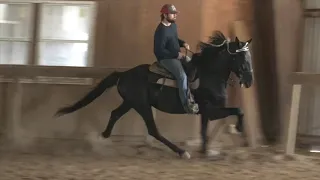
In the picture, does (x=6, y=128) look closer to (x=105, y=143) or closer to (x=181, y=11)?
(x=105, y=143)

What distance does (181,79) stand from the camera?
7.10 meters

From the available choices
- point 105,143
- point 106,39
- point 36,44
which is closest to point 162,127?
point 105,143

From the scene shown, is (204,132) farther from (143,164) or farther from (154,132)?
(143,164)

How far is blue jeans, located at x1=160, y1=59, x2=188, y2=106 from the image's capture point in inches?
280

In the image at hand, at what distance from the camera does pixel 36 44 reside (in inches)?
347

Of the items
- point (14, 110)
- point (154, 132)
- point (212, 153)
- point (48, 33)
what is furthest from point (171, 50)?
point (14, 110)

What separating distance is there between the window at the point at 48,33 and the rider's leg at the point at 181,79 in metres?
2.02

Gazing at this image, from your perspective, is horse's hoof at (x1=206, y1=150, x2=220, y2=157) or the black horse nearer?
the black horse

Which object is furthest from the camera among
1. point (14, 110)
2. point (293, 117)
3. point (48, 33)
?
point (48, 33)

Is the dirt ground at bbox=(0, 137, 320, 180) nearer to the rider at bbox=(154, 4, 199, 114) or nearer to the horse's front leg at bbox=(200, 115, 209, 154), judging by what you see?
the horse's front leg at bbox=(200, 115, 209, 154)

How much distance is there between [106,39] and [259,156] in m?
3.01

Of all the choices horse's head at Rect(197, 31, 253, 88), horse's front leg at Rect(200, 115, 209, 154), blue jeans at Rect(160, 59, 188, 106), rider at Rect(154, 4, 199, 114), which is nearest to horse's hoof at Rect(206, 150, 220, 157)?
horse's front leg at Rect(200, 115, 209, 154)

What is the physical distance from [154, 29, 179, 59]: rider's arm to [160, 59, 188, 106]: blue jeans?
0.22 ft

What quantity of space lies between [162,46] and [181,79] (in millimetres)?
495
